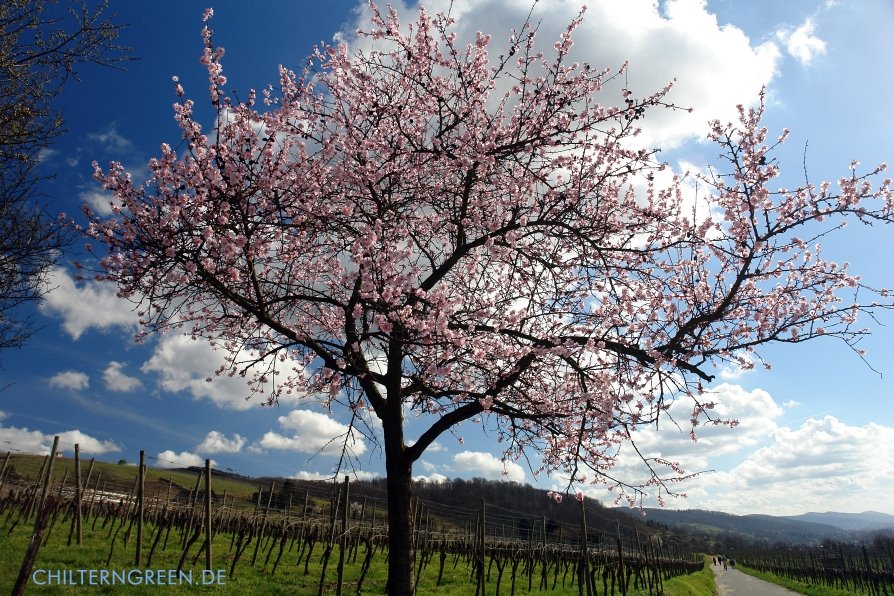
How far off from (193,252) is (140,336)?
11.5 ft

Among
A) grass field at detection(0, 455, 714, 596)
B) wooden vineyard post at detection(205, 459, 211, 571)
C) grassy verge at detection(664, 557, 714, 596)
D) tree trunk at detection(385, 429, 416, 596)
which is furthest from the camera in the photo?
grassy verge at detection(664, 557, 714, 596)

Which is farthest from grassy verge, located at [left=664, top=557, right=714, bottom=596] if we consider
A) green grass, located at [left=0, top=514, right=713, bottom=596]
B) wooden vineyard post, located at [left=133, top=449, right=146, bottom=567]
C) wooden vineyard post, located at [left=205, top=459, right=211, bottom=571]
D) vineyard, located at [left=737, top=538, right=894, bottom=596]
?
wooden vineyard post, located at [left=133, top=449, right=146, bottom=567]

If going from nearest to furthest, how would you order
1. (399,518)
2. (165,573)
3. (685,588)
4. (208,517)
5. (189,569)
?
(399,518)
(208,517)
(165,573)
(189,569)
(685,588)

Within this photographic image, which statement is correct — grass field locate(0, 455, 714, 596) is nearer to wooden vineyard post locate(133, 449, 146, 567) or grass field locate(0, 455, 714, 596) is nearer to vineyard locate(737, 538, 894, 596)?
wooden vineyard post locate(133, 449, 146, 567)

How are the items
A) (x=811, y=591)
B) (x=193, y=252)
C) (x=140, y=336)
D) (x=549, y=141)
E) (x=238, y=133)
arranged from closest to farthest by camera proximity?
(x=193, y=252), (x=238, y=133), (x=549, y=141), (x=140, y=336), (x=811, y=591)

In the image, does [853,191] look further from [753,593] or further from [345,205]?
[753,593]

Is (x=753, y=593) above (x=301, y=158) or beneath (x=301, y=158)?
beneath

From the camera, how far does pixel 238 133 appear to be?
328 inches

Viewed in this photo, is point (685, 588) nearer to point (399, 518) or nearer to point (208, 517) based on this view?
point (399, 518)

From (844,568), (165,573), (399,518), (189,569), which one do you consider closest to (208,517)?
(165,573)

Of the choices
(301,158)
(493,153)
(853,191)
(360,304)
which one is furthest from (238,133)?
(853,191)

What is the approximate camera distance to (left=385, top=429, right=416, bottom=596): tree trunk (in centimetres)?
918

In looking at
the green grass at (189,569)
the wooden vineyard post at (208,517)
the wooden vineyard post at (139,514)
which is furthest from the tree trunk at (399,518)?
the wooden vineyard post at (139,514)

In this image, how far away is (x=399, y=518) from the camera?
9445 mm
